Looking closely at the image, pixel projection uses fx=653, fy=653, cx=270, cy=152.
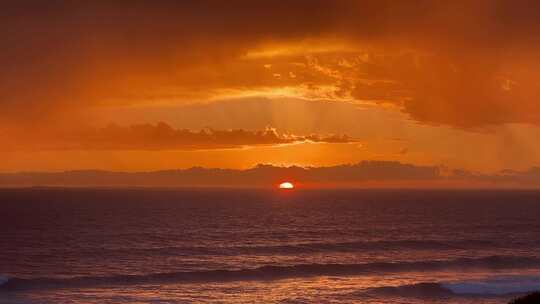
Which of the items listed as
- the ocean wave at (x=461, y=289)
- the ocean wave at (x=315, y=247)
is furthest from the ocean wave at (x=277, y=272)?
the ocean wave at (x=315, y=247)

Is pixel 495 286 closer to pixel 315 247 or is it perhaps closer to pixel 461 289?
pixel 461 289

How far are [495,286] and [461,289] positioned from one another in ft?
9.54

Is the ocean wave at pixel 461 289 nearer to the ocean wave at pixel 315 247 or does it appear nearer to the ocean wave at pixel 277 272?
the ocean wave at pixel 277 272

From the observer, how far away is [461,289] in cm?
4450

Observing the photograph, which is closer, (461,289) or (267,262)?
(461,289)

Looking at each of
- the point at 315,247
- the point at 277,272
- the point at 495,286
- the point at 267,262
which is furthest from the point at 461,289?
the point at 315,247

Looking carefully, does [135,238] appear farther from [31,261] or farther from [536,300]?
[536,300]

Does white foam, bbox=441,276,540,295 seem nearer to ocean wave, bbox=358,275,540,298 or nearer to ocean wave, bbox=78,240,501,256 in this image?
ocean wave, bbox=358,275,540,298

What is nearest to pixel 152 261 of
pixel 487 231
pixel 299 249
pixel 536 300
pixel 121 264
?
pixel 121 264

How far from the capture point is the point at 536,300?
2608cm

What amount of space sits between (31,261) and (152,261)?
434 inches

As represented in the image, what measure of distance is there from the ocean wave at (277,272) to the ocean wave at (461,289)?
723mm

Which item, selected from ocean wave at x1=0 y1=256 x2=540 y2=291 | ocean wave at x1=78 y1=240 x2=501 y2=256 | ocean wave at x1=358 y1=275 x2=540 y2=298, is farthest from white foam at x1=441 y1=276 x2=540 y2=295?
ocean wave at x1=78 y1=240 x2=501 y2=256

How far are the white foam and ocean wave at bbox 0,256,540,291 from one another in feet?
1.85
